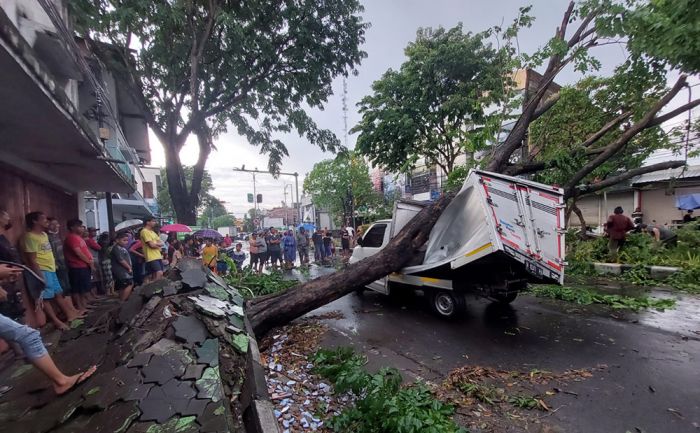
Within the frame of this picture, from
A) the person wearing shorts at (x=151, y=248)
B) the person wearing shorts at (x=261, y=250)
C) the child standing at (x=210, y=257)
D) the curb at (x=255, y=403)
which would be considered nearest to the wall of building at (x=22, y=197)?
the person wearing shorts at (x=151, y=248)

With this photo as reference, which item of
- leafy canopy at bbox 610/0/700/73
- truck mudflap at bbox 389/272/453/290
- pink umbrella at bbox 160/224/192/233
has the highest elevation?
leafy canopy at bbox 610/0/700/73

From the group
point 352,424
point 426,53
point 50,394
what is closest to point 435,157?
point 426,53

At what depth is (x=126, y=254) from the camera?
584cm

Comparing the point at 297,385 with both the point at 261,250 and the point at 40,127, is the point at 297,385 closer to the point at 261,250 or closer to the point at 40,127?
the point at 40,127

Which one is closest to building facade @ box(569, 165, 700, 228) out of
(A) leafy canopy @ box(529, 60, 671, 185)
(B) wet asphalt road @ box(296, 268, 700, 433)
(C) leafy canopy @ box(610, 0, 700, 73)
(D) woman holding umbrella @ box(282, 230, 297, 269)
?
(A) leafy canopy @ box(529, 60, 671, 185)

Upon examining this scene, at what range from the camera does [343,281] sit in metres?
5.47

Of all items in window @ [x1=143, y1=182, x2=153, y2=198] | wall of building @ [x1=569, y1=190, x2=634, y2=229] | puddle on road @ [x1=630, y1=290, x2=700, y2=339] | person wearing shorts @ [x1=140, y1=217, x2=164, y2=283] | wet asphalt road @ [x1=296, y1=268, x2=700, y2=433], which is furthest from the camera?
window @ [x1=143, y1=182, x2=153, y2=198]

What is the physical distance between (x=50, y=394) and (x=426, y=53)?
36.9 ft

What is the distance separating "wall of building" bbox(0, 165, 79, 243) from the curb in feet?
15.4

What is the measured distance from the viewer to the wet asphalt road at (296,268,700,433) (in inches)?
109

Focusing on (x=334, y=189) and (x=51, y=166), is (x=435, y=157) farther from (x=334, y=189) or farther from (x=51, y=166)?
(x=334, y=189)

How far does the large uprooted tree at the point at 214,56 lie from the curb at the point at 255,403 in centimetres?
751

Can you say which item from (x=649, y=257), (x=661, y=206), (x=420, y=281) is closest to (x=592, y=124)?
(x=649, y=257)

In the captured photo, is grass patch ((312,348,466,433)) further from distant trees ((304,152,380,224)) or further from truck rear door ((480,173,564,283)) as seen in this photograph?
distant trees ((304,152,380,224))
